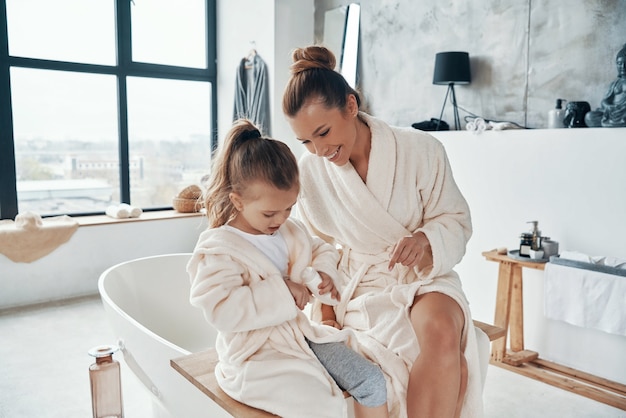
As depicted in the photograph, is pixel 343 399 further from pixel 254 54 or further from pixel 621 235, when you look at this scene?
pixel 254 54

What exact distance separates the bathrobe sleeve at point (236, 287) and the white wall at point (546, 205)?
1.86 meters

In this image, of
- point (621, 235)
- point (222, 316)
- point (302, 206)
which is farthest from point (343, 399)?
point (621, 235)

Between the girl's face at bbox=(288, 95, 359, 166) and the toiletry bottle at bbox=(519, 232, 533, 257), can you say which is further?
the toiletry bottle at bbox=(519, 232, 533, 257)

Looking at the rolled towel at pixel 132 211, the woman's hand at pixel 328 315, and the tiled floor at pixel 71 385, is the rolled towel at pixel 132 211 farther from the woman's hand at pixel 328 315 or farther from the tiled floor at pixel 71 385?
the woman's hand at pixel 328 315

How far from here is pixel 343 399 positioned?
1.18m

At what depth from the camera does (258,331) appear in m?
1.22

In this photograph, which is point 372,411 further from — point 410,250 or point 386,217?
point 386,217

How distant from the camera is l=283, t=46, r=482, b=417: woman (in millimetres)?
1364

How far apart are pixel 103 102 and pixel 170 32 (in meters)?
0.87

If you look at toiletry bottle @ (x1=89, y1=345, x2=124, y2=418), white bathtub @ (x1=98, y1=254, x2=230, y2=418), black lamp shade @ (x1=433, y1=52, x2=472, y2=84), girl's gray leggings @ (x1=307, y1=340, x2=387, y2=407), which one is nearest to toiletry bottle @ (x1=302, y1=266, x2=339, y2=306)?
girl's gray leggings @ (x1=307, y1=340, x2=387, y2=407)

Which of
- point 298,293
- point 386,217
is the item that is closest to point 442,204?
point 386,217

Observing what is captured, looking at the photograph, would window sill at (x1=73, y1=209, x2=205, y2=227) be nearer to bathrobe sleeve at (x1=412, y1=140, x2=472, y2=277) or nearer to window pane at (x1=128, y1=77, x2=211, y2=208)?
window pane at (x1=128, y1=77, x2=211, y2=208)

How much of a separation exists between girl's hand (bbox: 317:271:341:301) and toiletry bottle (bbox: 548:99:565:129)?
1821 mm

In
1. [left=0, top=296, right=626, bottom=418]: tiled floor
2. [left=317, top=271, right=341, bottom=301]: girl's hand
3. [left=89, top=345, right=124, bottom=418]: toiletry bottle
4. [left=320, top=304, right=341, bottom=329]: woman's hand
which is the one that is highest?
[left=317, top=271, right=341, bottom=301]: girl's hand
